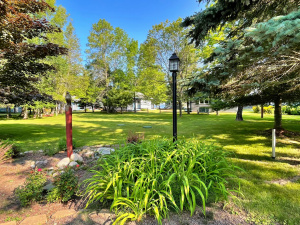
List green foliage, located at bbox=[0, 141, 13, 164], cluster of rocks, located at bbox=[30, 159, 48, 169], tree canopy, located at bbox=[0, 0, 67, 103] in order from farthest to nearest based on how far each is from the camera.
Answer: tree canopy, located at bbox=[0, 0, 67, 103]
cluster of rocks, located at bbox=[30, 159, 48, 169]
green foliage, located at bbox=[0, 141, 13, 164]

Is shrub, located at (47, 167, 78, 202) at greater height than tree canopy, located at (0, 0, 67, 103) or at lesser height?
lesser

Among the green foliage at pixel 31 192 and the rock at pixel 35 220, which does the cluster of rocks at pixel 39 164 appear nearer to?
the green foliage at pixel 31 192

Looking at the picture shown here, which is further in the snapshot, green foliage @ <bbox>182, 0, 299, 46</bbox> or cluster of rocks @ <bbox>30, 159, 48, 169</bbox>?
green foliage @ <bbox>182, 0, 299, 46</bbox>

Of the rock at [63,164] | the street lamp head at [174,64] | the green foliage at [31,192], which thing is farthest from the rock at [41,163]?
the street lamp head at [174,64]

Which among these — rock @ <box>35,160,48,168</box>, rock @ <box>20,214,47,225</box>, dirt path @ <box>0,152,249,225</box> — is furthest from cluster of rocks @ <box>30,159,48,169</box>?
rock @ <box>20,214,47,225</box>

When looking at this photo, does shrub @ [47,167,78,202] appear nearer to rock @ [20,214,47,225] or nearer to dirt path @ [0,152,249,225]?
dirt path @ [0,152,249,225]

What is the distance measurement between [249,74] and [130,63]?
74.9 feet

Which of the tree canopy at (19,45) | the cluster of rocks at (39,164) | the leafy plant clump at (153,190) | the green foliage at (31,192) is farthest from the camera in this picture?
the tree canopy at (19,45)

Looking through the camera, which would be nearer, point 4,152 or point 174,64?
point 4,152

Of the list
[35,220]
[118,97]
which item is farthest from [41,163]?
[118,97]

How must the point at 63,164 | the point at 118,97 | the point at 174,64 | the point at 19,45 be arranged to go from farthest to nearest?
the point at 118,97, the point at 19,45, the point at 174,64, the point at 63,164

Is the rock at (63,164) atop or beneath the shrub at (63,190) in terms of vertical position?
beneath

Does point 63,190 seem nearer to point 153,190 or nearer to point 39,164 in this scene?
point 153,190

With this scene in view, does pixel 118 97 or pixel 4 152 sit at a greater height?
pixel 118 97
